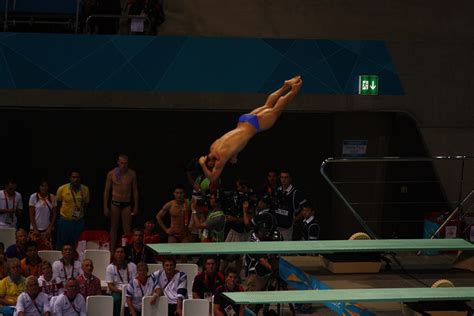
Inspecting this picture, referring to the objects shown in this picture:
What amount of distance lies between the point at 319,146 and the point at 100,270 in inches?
195

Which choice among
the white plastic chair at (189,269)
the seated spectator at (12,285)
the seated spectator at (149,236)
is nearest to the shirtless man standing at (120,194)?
the seated spectator at (149,236)

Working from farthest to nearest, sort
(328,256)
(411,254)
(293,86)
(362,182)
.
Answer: (362,182)
(411,254)
(328,256)
(293,86)

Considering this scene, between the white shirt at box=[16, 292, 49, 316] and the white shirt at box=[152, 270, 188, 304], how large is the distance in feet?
4.84

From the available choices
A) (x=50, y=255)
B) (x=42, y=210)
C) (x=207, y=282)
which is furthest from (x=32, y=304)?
(x=42, y=210)

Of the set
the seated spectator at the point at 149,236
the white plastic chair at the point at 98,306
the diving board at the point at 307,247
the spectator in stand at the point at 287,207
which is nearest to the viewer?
the diving board at the point at 307,247

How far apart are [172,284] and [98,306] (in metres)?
1.04

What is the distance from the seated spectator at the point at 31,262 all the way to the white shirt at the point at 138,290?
1298 mm

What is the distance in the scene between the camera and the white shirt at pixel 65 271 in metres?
14.8

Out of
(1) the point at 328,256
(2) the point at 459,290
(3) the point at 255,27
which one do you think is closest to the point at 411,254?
(1) the point at 328,256

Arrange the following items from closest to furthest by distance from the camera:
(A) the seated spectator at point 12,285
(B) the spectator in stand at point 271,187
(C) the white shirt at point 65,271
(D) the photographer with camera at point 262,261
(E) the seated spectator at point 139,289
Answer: (D) the photographer with camera at point 262,261
(A) the seated spectator at point 12,285
(E) the seated spectator at point 139,289
(C) the white shirt at point 65,271
(B) the spectator in stand at point 271,187

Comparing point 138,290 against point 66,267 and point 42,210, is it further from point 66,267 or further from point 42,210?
point 42,210

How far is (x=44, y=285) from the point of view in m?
14.5

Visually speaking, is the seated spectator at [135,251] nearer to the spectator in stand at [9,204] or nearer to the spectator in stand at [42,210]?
the spectator in stand at [42,210]

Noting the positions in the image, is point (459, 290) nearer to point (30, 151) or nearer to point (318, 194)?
point (318, 194)
